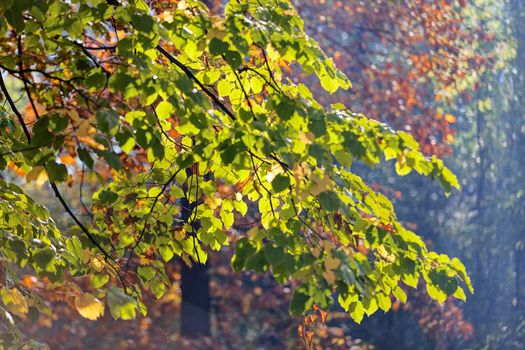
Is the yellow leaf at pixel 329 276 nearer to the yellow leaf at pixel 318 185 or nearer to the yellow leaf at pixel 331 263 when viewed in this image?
the yellow leaf at pixel 331 263

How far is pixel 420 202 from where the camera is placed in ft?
86.2

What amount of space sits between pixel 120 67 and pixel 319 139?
1.04m

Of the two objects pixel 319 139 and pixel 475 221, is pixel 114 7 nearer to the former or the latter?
pixel 319 139

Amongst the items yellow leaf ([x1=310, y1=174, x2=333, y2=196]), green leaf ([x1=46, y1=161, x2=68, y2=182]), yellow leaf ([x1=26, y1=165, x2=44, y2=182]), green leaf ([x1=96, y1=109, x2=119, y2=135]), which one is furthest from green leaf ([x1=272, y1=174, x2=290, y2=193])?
yellow leaf ([x1=26, y1=165, x2=44, y2=182])

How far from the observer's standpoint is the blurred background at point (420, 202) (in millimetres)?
16781

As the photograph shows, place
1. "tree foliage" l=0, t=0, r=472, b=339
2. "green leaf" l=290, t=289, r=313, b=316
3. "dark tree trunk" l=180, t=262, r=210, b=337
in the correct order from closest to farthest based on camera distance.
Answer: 1. "green leaf" l=290, t=289, r=313, b=316
2. "tree foliage" l=0, t=0, r=472, b=339
3. "dark tree trunk" l=180, t=262, r=210, b=337

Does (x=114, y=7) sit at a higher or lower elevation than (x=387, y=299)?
higher

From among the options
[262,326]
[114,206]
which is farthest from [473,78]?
[114,206]

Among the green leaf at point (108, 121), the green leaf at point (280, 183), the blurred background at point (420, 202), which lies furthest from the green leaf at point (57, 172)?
the blurred background at point (420, 202)

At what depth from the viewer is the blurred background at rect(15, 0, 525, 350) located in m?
16.8

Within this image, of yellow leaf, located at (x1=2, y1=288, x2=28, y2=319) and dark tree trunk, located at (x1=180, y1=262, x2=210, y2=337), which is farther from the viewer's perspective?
dark tree trunk, located at (x1=180, y1=262, x2=210, y2=337)

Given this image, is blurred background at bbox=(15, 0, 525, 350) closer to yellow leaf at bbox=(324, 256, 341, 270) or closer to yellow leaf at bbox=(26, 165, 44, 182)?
yellow leaf at bbox=(26, 165, 44, 182)

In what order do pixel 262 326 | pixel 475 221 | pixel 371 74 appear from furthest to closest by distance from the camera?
pixel 475 221 → pixel 262 326 → pixel 371 74

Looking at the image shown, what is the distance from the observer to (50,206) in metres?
27.7
